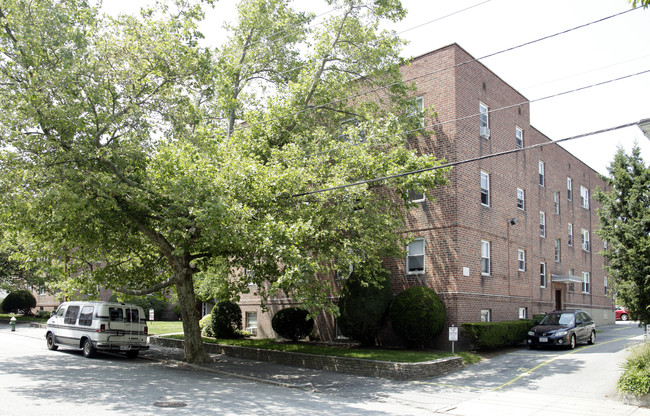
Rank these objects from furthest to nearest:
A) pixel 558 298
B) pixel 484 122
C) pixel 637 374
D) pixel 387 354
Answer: pixel 558 298
pixel 484 122
pixel 387 354
pixel 637 374

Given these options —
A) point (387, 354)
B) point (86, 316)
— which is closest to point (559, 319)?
point (387, 354)

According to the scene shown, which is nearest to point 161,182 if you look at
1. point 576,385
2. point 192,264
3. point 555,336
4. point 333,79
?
point 192,264

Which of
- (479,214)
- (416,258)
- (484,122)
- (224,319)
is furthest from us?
(224,319)

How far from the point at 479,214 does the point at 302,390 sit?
1119 centimetres

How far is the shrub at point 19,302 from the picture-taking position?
44.1 m

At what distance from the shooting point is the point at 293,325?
22703 millimetres

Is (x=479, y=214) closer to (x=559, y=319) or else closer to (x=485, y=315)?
(x=485, y=315)

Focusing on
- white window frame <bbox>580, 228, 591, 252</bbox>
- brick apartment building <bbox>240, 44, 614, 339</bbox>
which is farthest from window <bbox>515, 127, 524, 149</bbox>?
white window frame <bbox>580, 228, 591, 252</bbox>

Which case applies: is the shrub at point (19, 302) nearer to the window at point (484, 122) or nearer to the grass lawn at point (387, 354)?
the grass lawn at point (387, 354)

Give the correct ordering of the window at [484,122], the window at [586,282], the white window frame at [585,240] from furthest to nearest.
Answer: the white window frame at [585,240] → the window at [586,282] → the window at [484,122]

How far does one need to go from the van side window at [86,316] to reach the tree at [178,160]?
4.93ft

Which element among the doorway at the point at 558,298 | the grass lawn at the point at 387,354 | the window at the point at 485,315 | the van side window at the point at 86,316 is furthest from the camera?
the doorway at the point at 558,298

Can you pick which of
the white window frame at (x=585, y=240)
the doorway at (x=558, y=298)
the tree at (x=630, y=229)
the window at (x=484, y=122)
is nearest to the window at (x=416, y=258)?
the window at (x=484, y=122)

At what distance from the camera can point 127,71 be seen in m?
14.3
